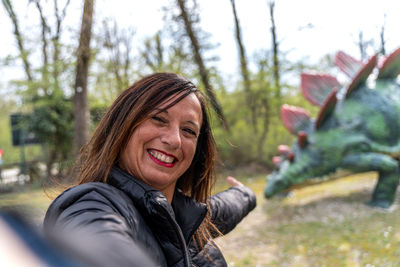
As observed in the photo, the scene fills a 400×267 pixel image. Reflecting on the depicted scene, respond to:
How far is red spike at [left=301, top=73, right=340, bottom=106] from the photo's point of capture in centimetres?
487

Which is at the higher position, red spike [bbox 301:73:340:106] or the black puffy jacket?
the black puffy jacket

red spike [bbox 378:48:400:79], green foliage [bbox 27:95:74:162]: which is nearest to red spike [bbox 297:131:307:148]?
red spike [bbox 378:48:400:79]

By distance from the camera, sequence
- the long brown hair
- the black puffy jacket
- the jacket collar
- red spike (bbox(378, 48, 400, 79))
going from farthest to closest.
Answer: red spike (bbox(378, 48, 400, 79)) → the long brown hair → the jacket collar → the black puffy jacket

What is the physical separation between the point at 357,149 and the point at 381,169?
38cm

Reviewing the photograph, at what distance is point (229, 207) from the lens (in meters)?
1.38

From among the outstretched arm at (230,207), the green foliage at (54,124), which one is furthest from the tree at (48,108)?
the outstretched arm at (230,207)

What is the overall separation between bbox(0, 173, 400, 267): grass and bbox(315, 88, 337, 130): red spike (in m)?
1.18

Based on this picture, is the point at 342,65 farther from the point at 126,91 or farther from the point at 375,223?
the point at 126,91

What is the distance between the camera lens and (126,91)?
0.99 metres

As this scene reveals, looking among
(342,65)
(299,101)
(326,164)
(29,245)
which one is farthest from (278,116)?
(29,245)

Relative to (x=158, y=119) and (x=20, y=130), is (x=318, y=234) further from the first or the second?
(x=20, y=130)

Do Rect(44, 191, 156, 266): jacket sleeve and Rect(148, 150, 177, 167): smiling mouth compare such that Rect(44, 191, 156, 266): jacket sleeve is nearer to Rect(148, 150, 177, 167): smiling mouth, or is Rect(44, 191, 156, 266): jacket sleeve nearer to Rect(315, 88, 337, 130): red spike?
Rect(148, 150, 177, 167): smiling mouth

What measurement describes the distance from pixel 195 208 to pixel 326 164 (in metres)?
3.60

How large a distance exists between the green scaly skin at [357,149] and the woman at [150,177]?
3.22 meters
